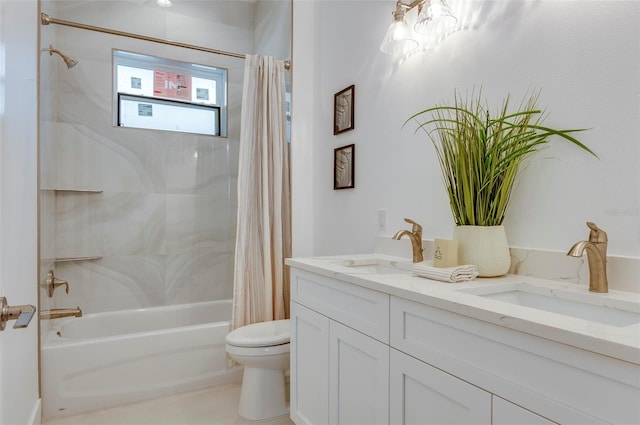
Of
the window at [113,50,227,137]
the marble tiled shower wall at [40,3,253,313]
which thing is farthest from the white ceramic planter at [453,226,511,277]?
the window at [113,50,227,137]

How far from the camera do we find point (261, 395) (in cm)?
194

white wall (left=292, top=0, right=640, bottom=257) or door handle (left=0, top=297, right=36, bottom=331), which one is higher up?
white wall (left=292, top=0, right=640, bottom=257)

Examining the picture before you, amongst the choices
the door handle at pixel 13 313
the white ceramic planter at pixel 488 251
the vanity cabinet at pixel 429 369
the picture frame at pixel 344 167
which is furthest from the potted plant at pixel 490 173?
the door handle at pixel 13 313

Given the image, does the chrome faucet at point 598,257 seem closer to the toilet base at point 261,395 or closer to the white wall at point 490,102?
the white wall at point 490,102

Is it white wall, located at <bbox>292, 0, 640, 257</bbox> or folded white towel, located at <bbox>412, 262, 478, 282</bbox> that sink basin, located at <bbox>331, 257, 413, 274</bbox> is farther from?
folded white towel, located at <bbox>412, 262, 478, 282</bbox>

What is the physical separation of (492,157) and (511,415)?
2.49 ft

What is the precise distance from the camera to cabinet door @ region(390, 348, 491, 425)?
854mm

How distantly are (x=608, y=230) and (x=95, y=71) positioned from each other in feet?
9.92

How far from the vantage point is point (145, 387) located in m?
2.14

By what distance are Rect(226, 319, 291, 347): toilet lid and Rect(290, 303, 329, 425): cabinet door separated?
0.23m

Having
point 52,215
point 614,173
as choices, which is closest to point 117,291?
point 52,215

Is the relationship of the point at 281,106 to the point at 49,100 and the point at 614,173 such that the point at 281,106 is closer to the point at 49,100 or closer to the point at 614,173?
the point at 49,100

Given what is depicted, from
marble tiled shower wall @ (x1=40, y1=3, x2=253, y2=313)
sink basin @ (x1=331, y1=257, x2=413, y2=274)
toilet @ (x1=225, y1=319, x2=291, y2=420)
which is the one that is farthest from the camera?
marble tiled shower wall @ (x1=40, y1=3, x2=253, y2=313)

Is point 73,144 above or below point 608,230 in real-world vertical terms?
above
